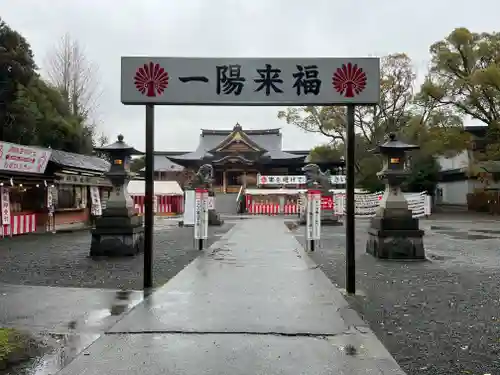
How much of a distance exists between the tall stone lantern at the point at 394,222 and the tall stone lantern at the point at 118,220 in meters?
6.43

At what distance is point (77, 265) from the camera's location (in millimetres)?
10547

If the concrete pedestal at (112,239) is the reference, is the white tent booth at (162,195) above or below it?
above

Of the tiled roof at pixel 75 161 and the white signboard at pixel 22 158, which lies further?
the tiled roof at pixel 75 161

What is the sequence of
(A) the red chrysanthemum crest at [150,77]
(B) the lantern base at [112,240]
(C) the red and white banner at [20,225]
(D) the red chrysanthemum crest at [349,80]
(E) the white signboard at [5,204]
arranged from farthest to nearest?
(C) the red and white banner at [20,225]
(E) the white signboard at [5,204]
(B) the lantern base at [112,240]
(A) the red chrysanthemum crest at [150,77]
(D) the red chrysanthemum crest at [349,80]

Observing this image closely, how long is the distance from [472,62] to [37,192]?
2962 centimetres

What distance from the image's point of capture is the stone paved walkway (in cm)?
421

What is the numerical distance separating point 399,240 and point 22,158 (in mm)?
13891

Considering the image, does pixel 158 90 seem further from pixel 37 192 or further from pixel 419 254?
pixel 37 192

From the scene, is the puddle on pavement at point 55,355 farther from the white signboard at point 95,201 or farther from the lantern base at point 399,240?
the white signboard at point 95,201

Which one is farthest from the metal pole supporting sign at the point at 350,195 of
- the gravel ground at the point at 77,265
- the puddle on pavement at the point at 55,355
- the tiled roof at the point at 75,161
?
the tiled roof at the point at 75,161

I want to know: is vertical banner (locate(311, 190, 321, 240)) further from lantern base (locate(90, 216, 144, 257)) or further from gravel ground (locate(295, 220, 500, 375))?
lantern base (locate(90, 216, 144, 257))

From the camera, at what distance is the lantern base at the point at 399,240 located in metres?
11.5

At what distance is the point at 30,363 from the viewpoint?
14.3 feet

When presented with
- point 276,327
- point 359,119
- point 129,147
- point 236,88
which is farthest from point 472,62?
point 276,327
